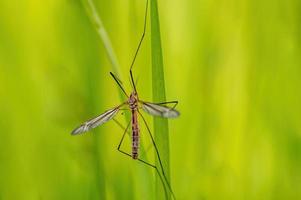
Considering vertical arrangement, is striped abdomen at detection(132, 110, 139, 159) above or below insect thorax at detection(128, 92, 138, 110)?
below

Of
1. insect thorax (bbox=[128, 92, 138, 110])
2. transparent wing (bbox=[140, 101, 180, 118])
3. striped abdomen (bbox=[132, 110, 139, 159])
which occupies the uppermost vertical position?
insect thorax (bbox=[128, 92, 138, 110])

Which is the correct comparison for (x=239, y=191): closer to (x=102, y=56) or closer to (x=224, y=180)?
(x=224, y=180)

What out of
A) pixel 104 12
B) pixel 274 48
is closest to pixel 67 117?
pixel 104 12
